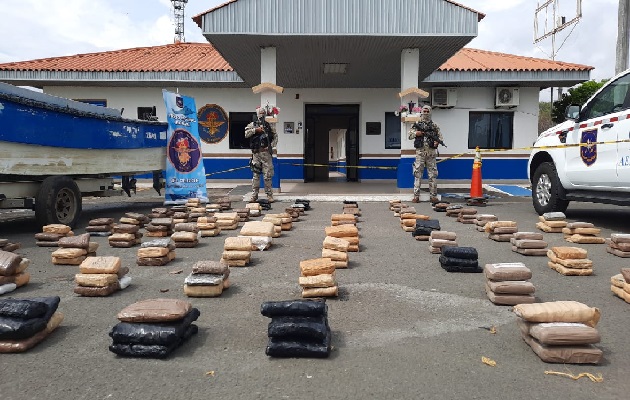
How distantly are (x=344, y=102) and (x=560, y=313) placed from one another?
585 inches

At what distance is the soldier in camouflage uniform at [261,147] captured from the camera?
412 inches

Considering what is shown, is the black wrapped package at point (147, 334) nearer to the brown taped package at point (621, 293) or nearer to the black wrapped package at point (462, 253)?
the black wrapped package at point (462, 253)

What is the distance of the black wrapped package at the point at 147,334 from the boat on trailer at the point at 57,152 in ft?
15.7

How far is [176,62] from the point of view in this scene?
56.2ft

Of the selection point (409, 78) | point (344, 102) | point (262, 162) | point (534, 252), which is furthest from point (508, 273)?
point (344, 102)

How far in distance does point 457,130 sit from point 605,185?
1009cm

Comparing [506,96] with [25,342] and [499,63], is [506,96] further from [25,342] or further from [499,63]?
[25,342]

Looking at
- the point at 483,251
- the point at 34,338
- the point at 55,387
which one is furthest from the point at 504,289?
the point at 34,338

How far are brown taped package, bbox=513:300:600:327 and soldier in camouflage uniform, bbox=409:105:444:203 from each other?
8138 mm

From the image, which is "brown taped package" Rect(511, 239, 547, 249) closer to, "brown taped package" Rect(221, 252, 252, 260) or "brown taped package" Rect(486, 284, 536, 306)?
"brown taped package" Rect(486, 284, 536, 306)

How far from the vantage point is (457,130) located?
1656cm

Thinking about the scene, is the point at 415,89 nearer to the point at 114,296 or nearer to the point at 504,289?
the point at 504,289

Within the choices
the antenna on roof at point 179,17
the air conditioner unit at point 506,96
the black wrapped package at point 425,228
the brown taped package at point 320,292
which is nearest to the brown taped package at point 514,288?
the brown taped package at point 320,292

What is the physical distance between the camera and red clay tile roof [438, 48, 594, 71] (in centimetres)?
1527
